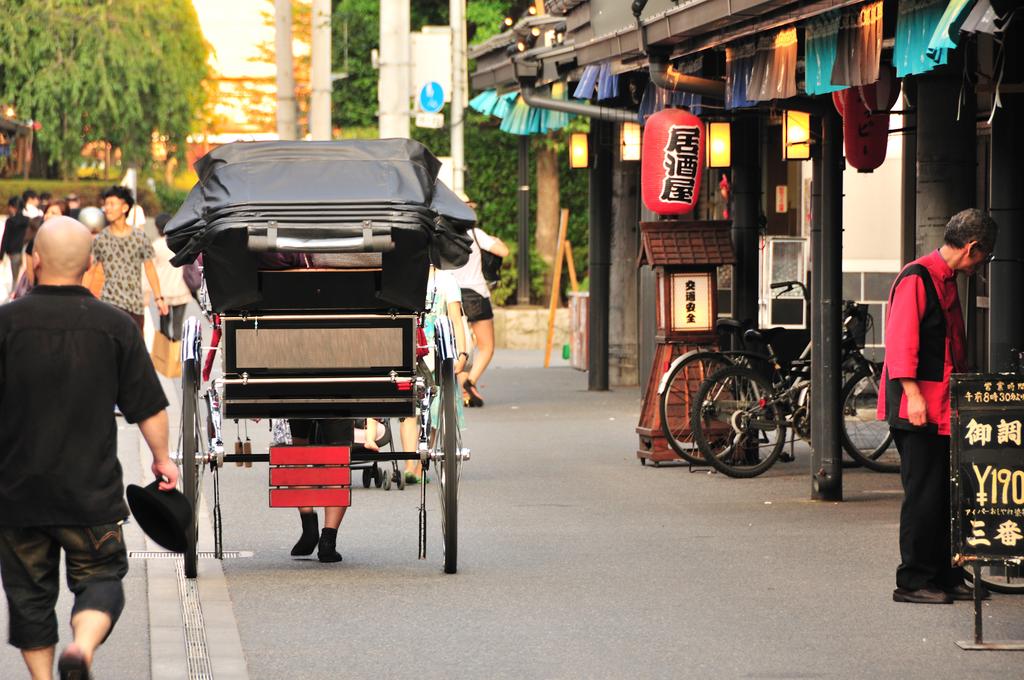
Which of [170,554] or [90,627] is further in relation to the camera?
[170,554]

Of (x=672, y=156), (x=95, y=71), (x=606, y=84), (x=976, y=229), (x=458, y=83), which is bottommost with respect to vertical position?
(x=976, y=229)

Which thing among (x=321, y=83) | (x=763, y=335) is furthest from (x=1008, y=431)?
(x=321, y=83)

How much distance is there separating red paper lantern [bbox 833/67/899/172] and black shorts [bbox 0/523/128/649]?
782 cm

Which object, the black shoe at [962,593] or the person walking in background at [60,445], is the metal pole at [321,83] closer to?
the black shoe at [962,593]

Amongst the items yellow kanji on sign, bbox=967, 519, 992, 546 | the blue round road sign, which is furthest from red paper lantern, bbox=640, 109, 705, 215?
the blue round road sign

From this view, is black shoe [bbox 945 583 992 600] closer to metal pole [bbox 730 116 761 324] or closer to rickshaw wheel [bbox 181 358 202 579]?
rickshaw wheel [bbox 181 358 202 579]

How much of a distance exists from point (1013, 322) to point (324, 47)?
17.2 m

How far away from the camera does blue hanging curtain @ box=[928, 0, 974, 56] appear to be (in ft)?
28.8

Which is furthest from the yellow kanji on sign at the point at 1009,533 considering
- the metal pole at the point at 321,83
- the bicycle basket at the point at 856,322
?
the metal pole at the point at 321,83

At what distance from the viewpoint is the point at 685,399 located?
14.4 m

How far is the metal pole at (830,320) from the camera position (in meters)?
12.3

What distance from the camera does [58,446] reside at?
6363 mm

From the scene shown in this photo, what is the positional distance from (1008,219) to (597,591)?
10.6 ft

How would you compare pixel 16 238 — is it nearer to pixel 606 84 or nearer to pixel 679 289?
pixel 606 84
